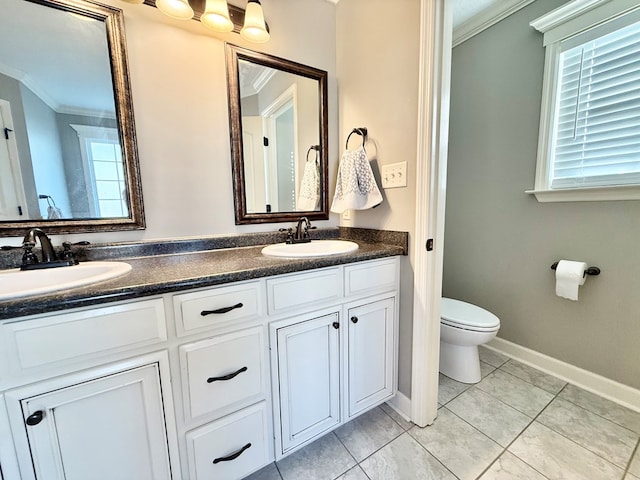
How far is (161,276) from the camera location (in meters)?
0.81

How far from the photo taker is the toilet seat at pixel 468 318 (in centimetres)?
147

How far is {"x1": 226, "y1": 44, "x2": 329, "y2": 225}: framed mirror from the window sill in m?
1.34

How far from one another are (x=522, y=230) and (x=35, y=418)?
239 centimetres

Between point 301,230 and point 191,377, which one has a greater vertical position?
point 301,230

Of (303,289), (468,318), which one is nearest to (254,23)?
(303,289)

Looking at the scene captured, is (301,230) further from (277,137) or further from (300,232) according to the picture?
(277,137)

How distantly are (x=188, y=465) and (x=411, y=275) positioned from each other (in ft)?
3.73

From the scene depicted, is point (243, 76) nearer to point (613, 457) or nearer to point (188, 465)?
point (188, 465)

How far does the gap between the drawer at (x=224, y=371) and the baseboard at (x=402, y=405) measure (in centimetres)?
80

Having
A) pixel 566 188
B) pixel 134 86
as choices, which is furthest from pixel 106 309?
pixel 566 188

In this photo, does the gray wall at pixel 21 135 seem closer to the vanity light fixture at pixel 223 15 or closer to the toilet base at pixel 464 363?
the vanity light fixture at pixel 223 15

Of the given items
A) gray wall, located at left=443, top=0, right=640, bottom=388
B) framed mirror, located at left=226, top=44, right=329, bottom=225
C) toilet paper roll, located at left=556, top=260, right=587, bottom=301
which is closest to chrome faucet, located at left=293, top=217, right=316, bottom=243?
framed mirror, located at left=226, top=44, right=329, bottom=225

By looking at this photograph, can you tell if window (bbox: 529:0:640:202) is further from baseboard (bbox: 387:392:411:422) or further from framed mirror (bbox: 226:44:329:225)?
baseboard (bbox: 387:392:411:422)

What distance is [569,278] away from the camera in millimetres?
1439
